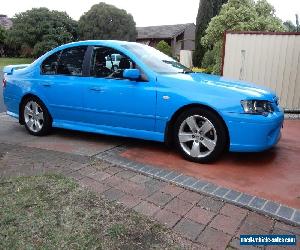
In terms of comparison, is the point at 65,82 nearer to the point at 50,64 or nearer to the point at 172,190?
the point at 50,64

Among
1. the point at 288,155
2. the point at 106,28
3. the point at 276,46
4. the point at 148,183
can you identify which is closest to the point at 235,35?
the point at 276,46

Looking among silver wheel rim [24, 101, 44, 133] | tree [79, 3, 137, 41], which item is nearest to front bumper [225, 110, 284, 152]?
silver wheel rim [24, 101, 44, 133]

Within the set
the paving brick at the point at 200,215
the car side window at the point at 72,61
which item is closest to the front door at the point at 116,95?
the car side window at the point at 72,61

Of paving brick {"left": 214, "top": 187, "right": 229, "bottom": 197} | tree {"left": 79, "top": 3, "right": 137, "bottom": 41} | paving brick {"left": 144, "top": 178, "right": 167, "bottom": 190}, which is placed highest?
tree {"left": 79, "top": 3, "right": 137, "bottom": 41}

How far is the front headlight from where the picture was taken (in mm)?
4629

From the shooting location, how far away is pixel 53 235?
3.05 m

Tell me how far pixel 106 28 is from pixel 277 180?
3953 centimetres

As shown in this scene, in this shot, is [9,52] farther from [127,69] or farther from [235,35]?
[127,69]

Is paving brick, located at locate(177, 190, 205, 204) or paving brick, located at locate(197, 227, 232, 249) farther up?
paving brick, located at locate(177, 190, 205, 204)

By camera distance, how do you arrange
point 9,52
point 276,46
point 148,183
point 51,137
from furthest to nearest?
point 9,52 < point 276,46 < point 51,137 < point 148,183

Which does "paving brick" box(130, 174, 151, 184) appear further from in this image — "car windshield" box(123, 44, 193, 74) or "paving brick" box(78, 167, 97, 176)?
"car windshield" box(123, 44, 193, 74)

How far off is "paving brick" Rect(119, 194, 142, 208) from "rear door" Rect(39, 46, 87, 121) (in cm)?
236

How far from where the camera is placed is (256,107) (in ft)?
15.4

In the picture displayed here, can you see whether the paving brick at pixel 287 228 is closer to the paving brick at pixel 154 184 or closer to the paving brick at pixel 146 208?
the paving brick at pixel 146 208
